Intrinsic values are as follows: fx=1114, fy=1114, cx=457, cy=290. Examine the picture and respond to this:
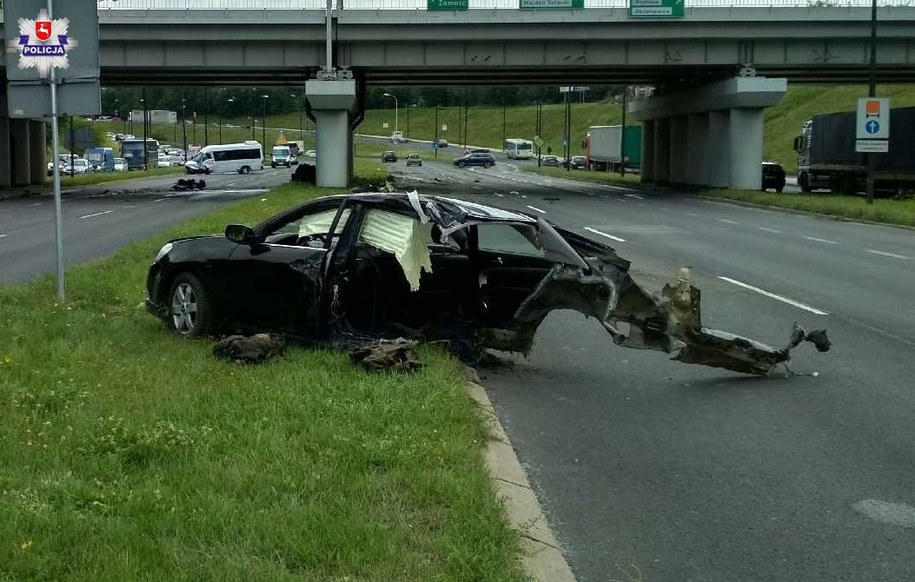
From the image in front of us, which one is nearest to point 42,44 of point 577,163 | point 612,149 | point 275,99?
point 612,149

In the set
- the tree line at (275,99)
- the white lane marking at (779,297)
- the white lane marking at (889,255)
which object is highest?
the tree line at (275,99)

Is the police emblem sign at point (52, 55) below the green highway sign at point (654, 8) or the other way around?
below

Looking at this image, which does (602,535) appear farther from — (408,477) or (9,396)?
(9,396)

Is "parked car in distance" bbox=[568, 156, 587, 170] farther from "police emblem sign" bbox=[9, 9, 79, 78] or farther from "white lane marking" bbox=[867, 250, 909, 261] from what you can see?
"police emblem sign" bbox=[9, 9, 79, 78]

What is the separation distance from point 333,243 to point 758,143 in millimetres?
40231

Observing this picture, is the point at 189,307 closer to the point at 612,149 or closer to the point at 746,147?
the point at 746,147

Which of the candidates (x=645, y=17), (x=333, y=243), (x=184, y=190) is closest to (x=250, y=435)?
(x=333, y=243)

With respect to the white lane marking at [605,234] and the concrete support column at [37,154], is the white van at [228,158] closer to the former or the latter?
the concrete support column at [37,154]

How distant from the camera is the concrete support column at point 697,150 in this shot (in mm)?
51031

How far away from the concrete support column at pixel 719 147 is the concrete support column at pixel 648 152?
12984 millimetres

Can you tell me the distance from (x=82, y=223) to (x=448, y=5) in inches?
738

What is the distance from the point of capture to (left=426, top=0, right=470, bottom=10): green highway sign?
4266 cm

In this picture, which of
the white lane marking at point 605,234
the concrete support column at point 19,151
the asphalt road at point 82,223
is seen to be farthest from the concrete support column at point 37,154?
the white lane marking at point 605,234

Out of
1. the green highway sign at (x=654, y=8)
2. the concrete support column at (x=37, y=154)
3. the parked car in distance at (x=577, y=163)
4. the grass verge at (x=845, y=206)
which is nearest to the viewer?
the grass verge at (x=845, y=206)
